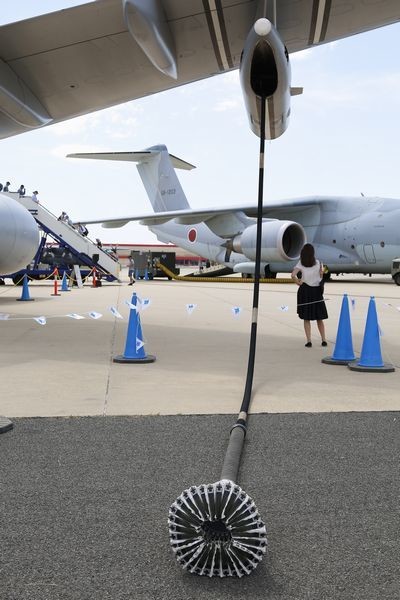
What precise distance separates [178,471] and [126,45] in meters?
5.57

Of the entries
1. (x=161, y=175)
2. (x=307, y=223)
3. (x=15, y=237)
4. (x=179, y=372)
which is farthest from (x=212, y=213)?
(x=179, y=372)

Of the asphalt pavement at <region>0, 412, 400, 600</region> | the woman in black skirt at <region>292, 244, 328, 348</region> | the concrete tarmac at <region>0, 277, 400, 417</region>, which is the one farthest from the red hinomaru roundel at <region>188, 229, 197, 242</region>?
the asphalt pavement at <region>0, 412, 400, 600</region>

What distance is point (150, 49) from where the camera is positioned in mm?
5512

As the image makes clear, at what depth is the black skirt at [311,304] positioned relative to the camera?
319 inches

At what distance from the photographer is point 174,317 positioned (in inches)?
473

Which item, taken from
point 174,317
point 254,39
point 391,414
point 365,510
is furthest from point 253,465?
point 174,317

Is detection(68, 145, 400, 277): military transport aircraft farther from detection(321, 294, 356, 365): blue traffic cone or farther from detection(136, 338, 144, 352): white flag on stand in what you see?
detection(136, 338, 144, 352): white flag on stand

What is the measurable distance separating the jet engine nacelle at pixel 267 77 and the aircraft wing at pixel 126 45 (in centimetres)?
95

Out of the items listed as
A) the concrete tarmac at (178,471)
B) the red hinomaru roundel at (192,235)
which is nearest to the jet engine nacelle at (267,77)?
the concrete tarmac at (178,471)

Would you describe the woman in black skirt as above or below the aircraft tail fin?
below

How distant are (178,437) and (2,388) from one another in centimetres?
218

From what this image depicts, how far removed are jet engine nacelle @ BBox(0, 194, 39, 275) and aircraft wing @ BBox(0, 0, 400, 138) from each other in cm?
114

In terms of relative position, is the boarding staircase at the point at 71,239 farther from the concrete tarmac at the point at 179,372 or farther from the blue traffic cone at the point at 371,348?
the blue traffic cone at the point at 371,348

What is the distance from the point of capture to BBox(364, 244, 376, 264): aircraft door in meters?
23.9
